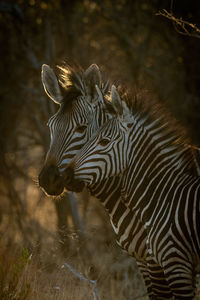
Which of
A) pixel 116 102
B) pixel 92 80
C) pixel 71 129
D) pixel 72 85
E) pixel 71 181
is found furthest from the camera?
pixel 72 85

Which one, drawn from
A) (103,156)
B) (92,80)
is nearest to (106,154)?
(103,156)

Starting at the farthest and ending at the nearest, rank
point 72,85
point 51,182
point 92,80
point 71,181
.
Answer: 1. point 72,85
2. point 92,80
3. point 51,182
4. point 71,181

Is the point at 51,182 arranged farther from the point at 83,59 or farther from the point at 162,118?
the point at 83,59

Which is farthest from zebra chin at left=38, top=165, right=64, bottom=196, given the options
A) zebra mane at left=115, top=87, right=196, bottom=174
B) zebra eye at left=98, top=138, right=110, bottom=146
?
zebra mane at left=115, top=87, right=196, bottom=174

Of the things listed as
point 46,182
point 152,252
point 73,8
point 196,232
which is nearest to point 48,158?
point 46,182

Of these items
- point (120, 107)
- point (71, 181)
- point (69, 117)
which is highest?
point (120, 107)

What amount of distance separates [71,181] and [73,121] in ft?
2.69

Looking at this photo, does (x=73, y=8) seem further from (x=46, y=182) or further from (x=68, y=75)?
(x=46, y=182)

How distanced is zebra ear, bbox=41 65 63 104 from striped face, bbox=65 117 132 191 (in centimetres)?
113

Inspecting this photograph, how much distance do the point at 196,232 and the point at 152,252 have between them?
48cm

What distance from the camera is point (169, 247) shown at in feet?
12.0

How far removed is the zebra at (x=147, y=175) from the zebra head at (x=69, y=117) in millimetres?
249

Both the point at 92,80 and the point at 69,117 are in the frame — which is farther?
the point at 92,80

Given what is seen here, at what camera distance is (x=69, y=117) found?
4.79 meters
